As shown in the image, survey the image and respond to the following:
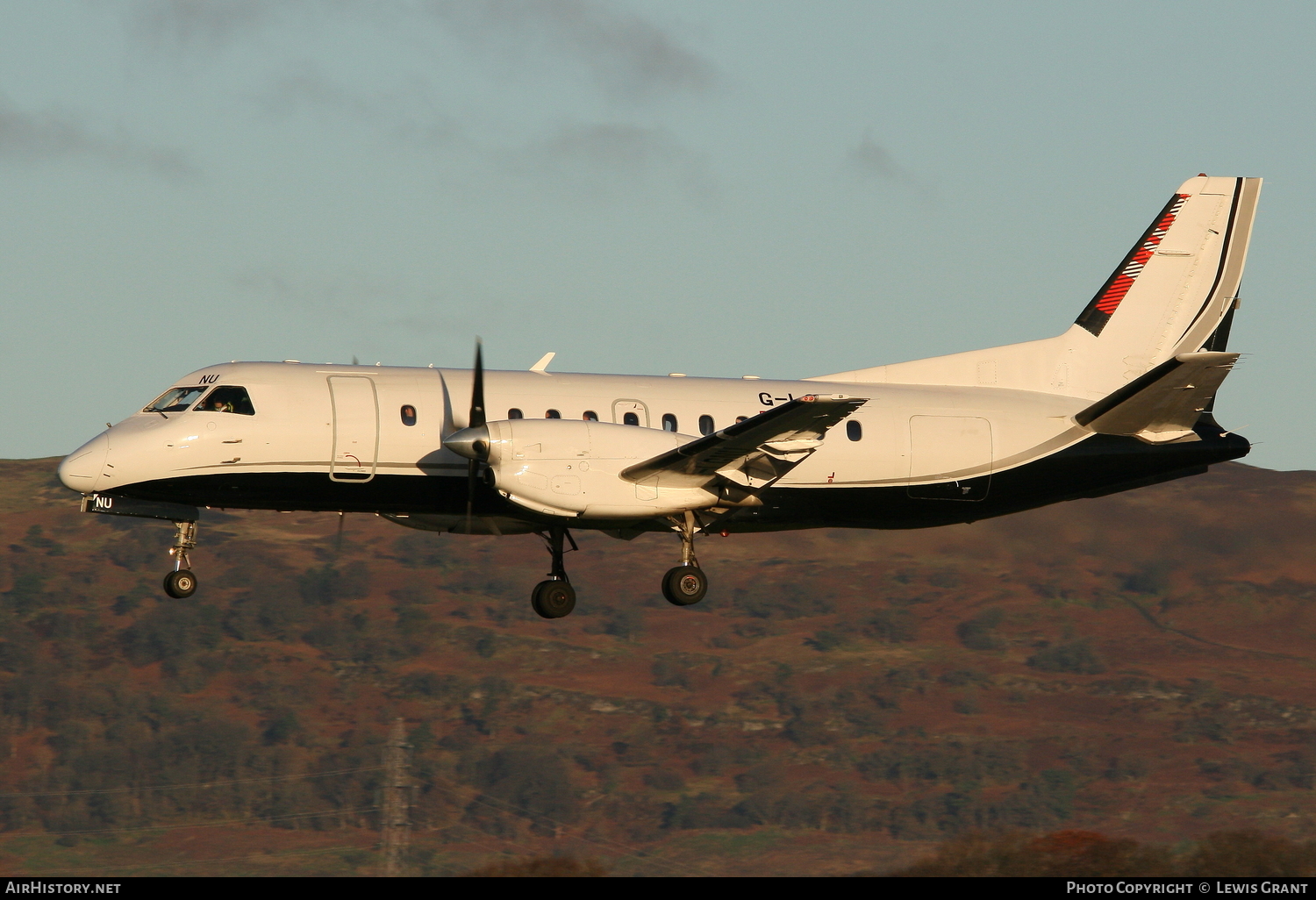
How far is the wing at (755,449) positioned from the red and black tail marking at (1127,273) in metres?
6.54

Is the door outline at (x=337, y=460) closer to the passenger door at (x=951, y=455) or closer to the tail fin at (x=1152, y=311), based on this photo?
the passenger door at (x=951, y=455)

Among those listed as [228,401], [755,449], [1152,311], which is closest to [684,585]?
[755,449]

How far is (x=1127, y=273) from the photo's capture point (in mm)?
26969

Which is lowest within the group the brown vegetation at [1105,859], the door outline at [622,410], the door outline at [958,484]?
the brown vegetation at [1105,859]

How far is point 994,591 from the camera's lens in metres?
91.9

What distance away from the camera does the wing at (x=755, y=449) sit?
68.9 ft

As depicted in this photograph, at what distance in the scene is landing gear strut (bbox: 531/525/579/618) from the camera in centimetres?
2386

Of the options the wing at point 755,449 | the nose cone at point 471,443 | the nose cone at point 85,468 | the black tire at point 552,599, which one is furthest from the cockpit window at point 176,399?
the wing at point 755,449

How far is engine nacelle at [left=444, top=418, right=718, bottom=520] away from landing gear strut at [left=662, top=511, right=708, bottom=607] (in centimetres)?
74

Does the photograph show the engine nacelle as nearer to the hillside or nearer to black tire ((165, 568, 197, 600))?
black tire ((165, 568, 197, 600))

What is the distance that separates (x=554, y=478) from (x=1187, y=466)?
9.83 m

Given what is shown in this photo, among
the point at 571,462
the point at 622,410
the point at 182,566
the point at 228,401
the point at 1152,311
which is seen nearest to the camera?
the point at 571,462

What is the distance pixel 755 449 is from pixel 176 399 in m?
7.78

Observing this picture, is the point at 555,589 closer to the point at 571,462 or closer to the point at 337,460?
the point at 571,462
